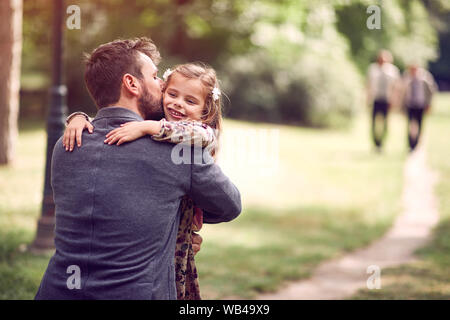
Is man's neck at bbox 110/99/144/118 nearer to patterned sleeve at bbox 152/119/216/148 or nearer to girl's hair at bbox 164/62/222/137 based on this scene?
patterned sleeve at bbox 152/119/216/148

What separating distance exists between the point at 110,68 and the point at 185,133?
1.33 feet

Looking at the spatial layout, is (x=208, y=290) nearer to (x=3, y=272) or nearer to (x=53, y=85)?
(x=3, y=272)

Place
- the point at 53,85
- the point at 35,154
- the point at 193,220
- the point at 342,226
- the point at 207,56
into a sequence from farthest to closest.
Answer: the point at 207,56
the point at 35,154
the point at 342,226
the point at 53,85
the point at 193,220

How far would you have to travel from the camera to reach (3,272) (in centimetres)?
518

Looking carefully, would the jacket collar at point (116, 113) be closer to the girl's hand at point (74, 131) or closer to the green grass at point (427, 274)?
the girl's hand at point (74, 131)

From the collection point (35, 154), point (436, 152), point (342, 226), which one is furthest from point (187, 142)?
point (436, 152)

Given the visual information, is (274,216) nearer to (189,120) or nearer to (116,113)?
(189,120)

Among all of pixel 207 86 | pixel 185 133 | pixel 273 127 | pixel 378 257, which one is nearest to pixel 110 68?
pixel 185 133

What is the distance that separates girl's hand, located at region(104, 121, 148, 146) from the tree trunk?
8453mm

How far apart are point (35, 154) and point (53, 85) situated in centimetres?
607

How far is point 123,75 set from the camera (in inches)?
96.9

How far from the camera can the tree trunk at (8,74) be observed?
1000cm

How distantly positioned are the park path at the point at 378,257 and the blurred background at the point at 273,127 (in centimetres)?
18

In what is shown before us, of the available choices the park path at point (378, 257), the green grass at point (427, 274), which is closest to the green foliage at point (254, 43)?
the park path at point (378, 257)
